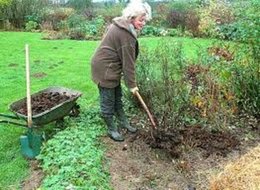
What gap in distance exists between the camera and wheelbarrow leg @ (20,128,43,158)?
18.5 ft

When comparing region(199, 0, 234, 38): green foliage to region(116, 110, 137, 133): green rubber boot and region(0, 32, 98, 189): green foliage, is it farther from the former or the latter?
region(116, 110, 137, 133): green rubber boot

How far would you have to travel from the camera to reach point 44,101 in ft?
20.9

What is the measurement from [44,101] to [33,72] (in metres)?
4.23

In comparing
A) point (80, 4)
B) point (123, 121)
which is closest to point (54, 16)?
point (80, 4)

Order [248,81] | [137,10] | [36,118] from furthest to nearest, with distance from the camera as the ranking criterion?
1. [248,81]
2. [36,118]
3. [137,10]

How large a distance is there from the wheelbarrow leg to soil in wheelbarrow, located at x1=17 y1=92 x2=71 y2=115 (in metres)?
0.47

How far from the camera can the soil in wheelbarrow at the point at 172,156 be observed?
5164mm

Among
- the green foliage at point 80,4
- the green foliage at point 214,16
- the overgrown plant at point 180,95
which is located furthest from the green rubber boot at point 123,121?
the green foliage at point 80,4

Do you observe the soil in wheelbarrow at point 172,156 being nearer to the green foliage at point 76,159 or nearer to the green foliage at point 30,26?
the green foliage at point 76,159

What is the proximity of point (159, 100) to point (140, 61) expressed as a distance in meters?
0.94

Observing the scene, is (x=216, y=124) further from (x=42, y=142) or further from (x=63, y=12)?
(x=63, y=12)

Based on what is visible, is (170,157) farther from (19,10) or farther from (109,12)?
(109,12)

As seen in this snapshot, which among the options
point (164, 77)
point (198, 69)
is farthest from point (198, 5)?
point (164, 77)

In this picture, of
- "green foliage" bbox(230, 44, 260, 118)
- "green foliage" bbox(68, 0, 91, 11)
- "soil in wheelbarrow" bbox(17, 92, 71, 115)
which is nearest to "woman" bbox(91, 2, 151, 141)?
"soil in wheelbarrow" bbox(17, 92, 71, 115)
